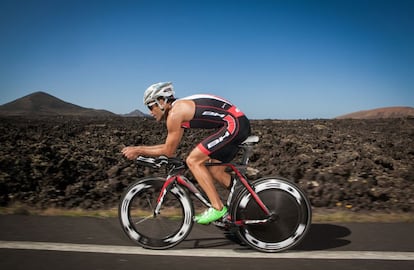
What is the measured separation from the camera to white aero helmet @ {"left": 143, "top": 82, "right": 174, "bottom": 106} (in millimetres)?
3838

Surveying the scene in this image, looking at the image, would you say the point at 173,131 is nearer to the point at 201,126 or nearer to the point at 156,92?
the point at 201,126

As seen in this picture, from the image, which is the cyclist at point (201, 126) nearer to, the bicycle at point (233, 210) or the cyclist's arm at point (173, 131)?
the cyclist's arm at point (173, 131)

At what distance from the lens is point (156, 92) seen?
12.6 feet

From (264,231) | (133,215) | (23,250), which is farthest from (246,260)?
(23,250)

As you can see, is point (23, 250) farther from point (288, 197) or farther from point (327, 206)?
point (327, 206)

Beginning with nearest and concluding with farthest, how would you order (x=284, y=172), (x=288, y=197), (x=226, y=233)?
1. (x=288, y=197)
2. (x=226, y=233)
3. (x=284, y=172)

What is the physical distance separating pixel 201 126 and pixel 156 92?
0.57 metres

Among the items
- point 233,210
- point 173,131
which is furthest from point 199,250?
point 173,131

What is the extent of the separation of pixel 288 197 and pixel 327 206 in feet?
7.31

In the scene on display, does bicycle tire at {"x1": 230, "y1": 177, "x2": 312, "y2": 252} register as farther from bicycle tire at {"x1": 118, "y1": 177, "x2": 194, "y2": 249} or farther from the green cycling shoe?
bicycle tire at {"x1": 118, "y1": 177, "x2": 194, "y2": 249}

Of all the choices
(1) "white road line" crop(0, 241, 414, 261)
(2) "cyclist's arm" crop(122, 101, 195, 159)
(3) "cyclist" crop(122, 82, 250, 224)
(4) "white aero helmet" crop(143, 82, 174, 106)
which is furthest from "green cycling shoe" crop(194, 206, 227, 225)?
(4) "white aero helmet" crop(143, 82, 174, 106)

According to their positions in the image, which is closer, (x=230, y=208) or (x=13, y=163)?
(x=230, y=208)

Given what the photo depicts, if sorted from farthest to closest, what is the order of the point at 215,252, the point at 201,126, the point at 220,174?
the point at 220,174 < the point at 201,126 < the point at 215,252

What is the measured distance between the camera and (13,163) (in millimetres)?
7680
